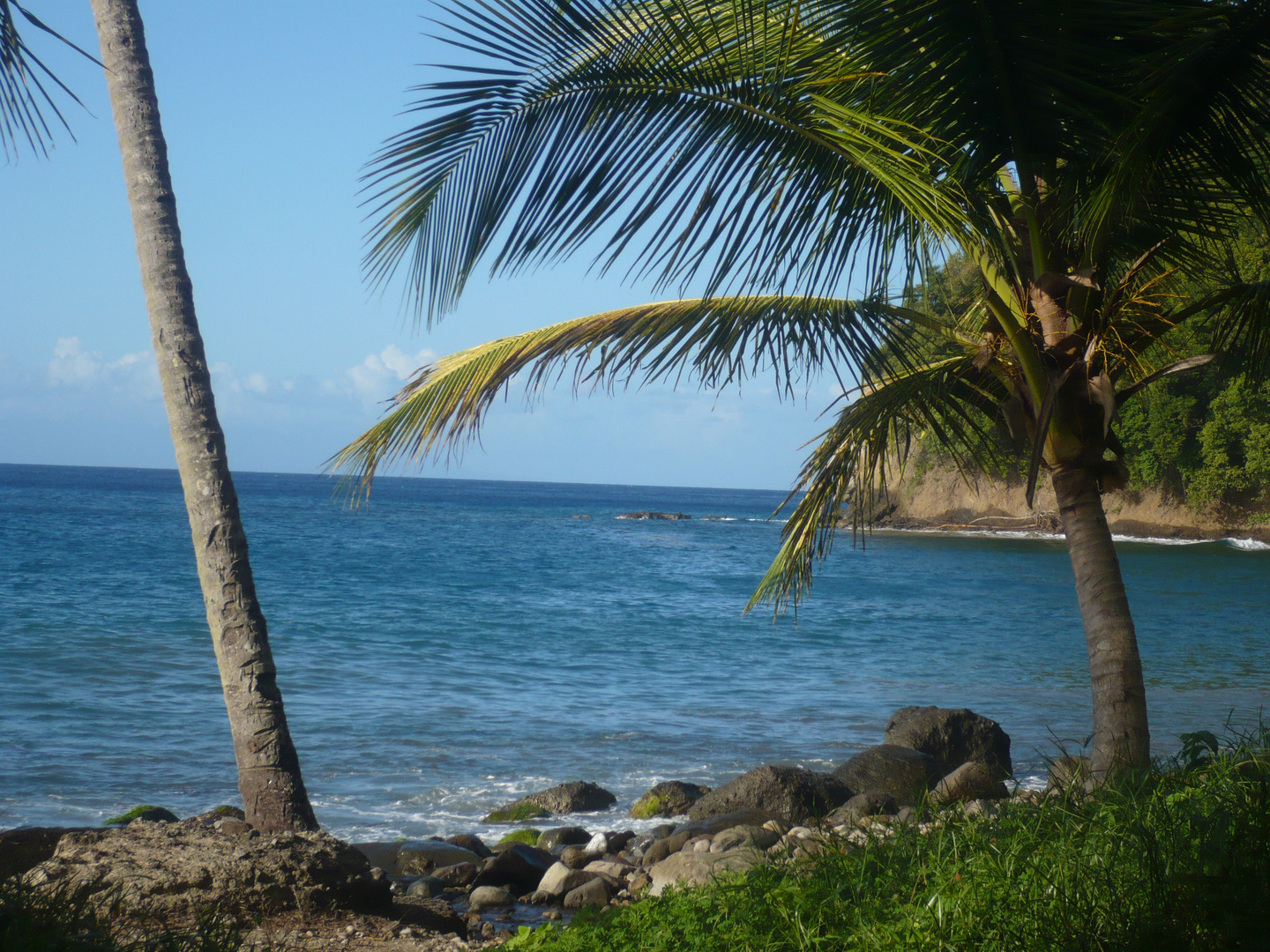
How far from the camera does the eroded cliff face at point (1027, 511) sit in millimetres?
38031

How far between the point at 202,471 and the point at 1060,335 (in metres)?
4.37

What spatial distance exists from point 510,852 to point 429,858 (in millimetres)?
672

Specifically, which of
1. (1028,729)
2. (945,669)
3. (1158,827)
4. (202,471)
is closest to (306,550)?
(945,669)

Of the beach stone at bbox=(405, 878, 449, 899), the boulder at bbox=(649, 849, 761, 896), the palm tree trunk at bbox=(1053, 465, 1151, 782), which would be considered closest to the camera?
the palm tree trunk at bbox=(1053, 465, 1151, 782)

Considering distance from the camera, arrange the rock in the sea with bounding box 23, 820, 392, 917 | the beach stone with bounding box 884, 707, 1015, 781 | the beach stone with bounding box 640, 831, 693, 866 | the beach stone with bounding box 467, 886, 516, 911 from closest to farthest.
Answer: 1. the rock in the sea with bounding box 23, 820, 392, 917
2. the beach stone with bounding box 467, 886, 516, 911
3. the beach stone with bounding box 640, 831, 693, 866
4. the beach stone with bounding box 884, 707, 1015, 781

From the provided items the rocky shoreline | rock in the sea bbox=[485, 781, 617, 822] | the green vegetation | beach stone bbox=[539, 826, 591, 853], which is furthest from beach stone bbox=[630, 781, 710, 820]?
the green vegetation

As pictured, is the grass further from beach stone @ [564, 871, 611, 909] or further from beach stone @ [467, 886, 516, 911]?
beach stone @ [467, 886, 516, 911]

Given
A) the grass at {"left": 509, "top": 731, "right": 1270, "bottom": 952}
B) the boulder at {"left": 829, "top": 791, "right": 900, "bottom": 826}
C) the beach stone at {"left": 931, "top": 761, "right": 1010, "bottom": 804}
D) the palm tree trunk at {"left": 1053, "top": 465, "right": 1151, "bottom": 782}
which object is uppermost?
the palm tree trunk at {"left": 1053, "top": 465, "right": 1151, "bottom": 782}

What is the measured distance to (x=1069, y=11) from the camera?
118 inches

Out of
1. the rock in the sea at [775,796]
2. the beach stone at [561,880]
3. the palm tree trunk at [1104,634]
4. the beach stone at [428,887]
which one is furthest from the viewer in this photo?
the rock in the sea at [775,796]

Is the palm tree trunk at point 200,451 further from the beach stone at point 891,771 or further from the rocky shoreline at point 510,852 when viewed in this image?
the beach stone at point 891,771

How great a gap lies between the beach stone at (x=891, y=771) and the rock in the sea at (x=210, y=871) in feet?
17.5

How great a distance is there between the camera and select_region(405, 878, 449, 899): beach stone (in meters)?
5.79

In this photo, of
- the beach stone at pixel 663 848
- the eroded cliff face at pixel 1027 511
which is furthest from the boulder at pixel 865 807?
the eroded cliff face at pixel 1027 511
